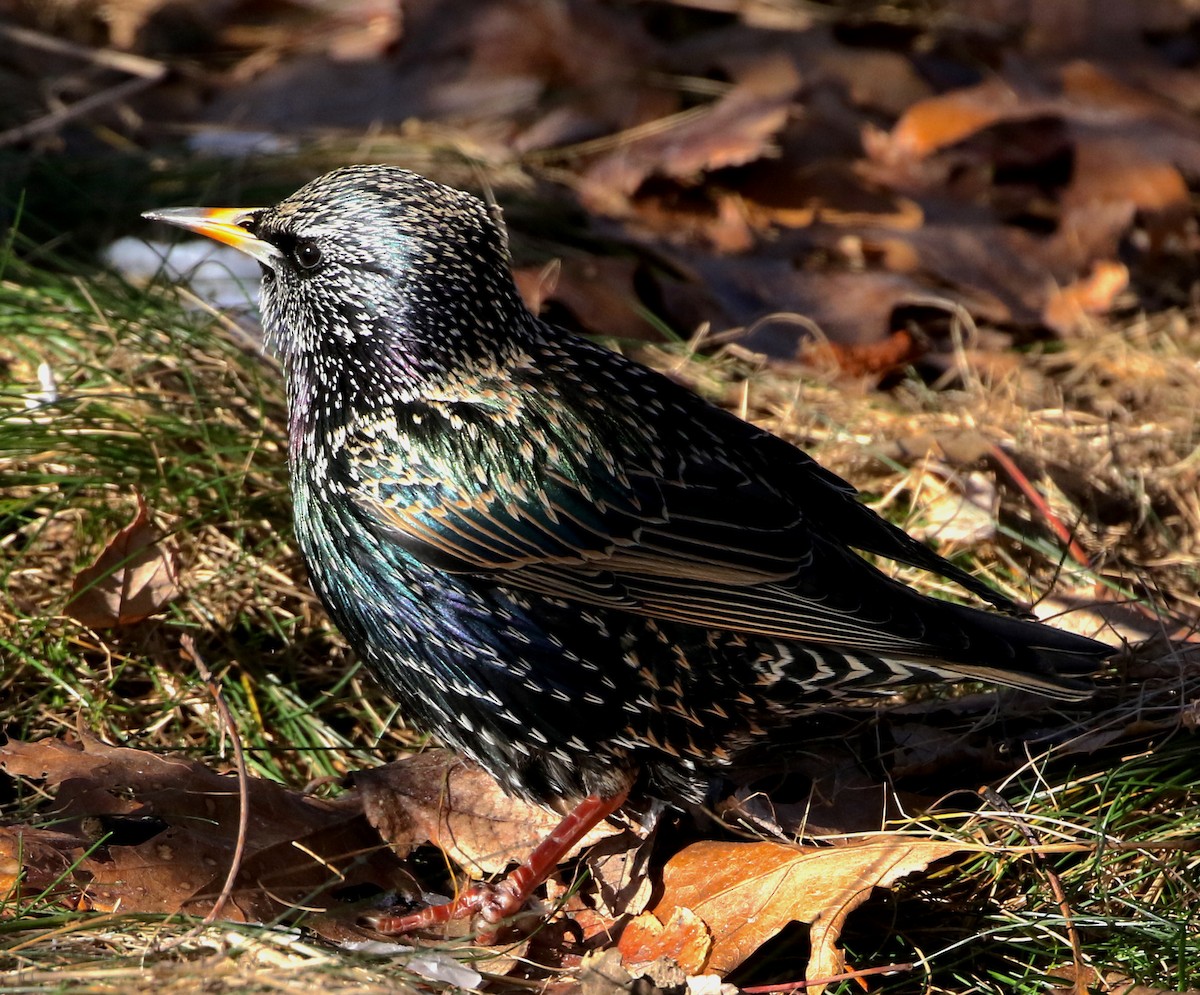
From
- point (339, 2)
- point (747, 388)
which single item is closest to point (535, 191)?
point (747, 388)

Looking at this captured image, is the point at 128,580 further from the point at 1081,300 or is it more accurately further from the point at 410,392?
the point at 1081,300

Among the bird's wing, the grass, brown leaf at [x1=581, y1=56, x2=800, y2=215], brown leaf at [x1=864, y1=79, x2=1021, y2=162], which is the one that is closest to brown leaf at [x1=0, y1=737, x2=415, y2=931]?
the grass

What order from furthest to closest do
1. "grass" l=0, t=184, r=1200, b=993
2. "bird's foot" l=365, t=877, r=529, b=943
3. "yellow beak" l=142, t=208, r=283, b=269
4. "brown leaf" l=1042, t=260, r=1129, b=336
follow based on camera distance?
A: 1. "brown leaf" l=1042, t=260, r=1129, b=336
2. "yellow beak" l=142, t=208, r=283, b=269
3. "bird's foot" l=365, t=877, r=529, b=943
4. "grass" l=0, t=184, r=1200, b=993

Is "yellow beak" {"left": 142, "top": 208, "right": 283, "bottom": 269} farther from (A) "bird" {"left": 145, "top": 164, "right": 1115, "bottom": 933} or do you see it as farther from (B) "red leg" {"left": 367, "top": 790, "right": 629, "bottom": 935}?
(B) "red leg" {"left": 367, "top": 790, "right": 629, "bottom": 935}

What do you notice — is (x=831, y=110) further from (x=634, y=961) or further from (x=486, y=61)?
(x=634, y=961)

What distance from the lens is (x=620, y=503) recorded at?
3020 mm

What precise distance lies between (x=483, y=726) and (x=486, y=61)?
3746 millimetres

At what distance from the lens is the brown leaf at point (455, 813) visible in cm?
322

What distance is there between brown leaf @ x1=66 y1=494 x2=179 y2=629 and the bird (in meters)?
0.60

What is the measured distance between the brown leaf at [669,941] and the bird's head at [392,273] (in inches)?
49.7

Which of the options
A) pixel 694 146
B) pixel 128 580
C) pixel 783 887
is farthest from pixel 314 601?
pixel 694 146

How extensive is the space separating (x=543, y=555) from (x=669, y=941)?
82 cm

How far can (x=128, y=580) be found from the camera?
361cm

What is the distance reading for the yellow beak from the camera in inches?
132
